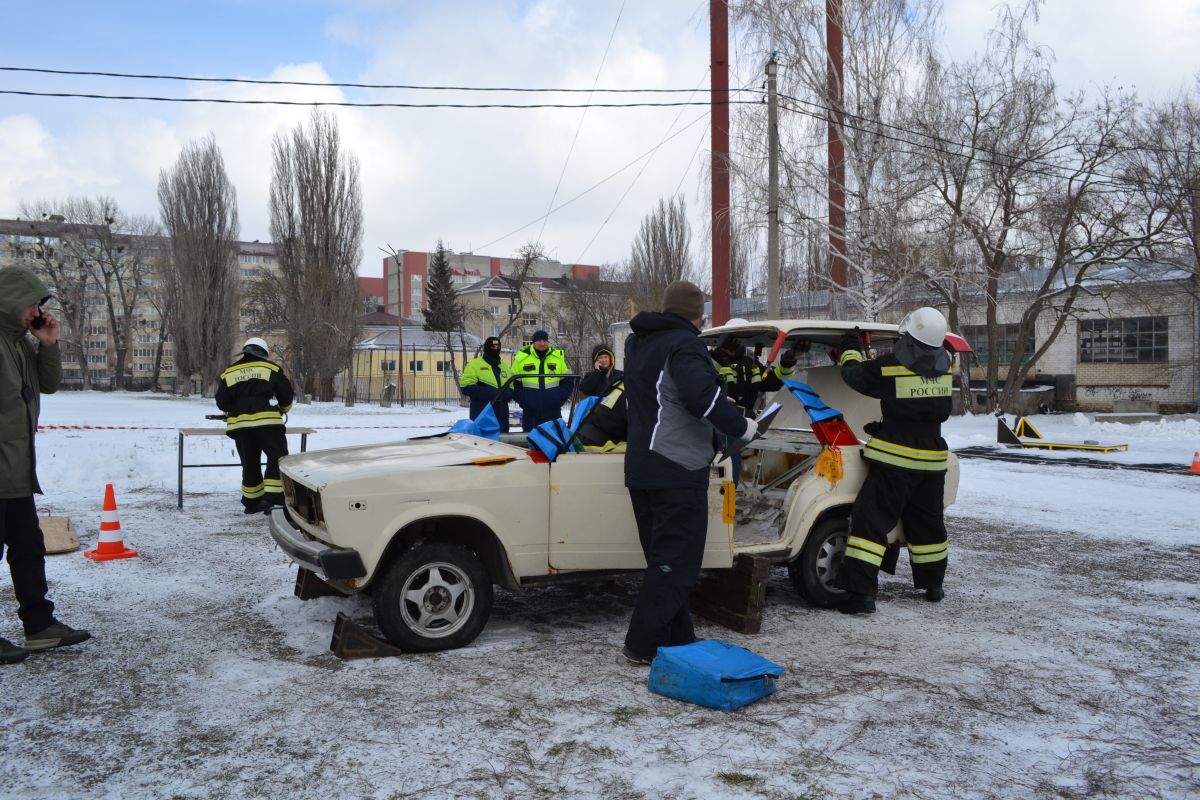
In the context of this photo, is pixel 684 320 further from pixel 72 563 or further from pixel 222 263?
pixel 222 263

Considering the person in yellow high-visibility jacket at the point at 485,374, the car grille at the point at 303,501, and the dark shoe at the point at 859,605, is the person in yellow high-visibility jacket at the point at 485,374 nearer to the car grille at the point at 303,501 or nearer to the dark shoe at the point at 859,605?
the car grille at the point at 303,501

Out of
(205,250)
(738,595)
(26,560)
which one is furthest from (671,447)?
(205,250)

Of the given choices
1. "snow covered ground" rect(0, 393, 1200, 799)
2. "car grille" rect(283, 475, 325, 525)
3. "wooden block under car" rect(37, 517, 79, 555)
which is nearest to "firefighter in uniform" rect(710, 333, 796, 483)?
"snow covered ground" rect(0, 393, 1200, 799)

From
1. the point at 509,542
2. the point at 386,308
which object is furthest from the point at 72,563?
the point at 386,308

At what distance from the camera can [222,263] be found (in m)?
43.0

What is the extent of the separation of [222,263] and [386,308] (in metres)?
59.2

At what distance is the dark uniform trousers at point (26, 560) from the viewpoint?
4.68 meters

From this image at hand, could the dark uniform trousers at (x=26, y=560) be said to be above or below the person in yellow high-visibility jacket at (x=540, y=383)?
below

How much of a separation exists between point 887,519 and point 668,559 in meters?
1.92

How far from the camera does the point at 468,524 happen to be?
4910 millimetres

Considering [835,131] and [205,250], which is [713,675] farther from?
[205,250]

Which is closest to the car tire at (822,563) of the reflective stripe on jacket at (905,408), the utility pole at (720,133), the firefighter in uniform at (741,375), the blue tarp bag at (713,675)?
the reflective stripe on jacket at (905,408)

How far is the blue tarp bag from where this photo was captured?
398 centimetres

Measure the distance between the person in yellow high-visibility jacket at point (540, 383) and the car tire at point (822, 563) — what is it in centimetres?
314
